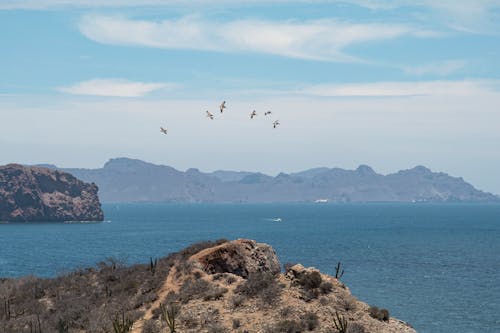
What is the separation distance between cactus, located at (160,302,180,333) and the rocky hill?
0.06 m

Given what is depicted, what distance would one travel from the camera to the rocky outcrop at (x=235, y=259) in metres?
41.1

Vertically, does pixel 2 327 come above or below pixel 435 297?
above

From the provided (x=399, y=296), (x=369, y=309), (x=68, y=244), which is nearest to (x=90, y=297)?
(x=369, y=309)

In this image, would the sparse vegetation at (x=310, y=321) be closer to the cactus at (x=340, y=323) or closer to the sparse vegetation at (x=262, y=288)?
the cactus at (x=340, y=323)

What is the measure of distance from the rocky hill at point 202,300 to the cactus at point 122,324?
0.06m

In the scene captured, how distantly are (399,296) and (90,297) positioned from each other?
45588 mm

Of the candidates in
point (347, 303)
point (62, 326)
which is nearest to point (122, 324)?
point (62, 326)

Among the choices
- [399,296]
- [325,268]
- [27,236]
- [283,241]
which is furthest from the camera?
[27,236]

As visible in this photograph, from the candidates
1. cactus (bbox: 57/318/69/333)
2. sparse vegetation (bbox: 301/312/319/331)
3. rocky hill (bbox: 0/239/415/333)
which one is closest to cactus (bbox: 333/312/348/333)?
rocky hill (bbox: 0/239/415/333)

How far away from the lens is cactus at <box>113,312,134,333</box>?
105ft

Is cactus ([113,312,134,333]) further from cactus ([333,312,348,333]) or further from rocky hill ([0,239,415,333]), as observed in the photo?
cactus ([333,312,348,333])

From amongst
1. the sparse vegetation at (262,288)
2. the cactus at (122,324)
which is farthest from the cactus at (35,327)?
the sparse vegetation at (262,288)

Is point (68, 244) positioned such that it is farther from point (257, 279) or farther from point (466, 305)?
point (257, 279)

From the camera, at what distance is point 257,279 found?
36.4 meters
